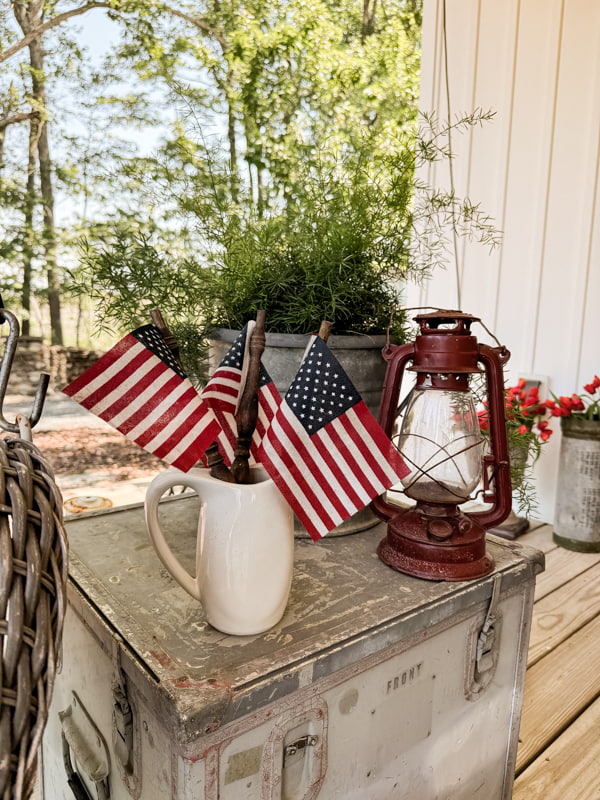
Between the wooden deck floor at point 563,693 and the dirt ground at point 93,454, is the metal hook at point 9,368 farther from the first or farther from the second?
the dirt ground at point 93,454

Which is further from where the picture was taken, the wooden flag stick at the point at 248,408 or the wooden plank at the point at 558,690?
the wooden plank at the point at 558,690

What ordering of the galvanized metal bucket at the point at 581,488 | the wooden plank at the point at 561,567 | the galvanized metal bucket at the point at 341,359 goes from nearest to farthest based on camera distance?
the galvanized metal bucket at the point at 341,359, the wooden plank at the point at 561,567, the galvanized metal bucket at the point at 581,488

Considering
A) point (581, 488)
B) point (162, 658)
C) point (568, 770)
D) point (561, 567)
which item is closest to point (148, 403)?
point (162, 658)

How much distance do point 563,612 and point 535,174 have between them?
1.63 metres

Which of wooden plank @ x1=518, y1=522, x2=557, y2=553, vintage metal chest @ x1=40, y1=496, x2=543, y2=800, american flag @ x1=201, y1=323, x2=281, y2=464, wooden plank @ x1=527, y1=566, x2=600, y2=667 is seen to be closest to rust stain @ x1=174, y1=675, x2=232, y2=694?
vintage metal chest @ x1=40, y1=496, x2=543, y2=800

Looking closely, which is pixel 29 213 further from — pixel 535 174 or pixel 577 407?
pixel 577 407

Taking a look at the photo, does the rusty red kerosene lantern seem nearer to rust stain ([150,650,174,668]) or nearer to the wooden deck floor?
rust stain ([150,650,174,668])

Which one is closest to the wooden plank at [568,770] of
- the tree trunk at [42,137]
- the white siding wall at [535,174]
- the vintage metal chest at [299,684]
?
the vintage metal chest at [299,684]

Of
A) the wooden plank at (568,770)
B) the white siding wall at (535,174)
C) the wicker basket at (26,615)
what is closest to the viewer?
the wicker basket at (26,615)

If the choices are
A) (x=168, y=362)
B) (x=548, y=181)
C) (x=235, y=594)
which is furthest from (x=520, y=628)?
(x=548, y=181)

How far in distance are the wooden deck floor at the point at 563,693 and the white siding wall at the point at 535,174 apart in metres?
0.71

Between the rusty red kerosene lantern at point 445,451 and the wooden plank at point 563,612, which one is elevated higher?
the rusty red kerosene lantern at point 445,451

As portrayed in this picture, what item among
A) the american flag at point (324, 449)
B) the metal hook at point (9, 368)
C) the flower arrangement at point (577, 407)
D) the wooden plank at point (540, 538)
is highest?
the metal hook at point (9, 368)

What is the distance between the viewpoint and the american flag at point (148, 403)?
583 millimetres
